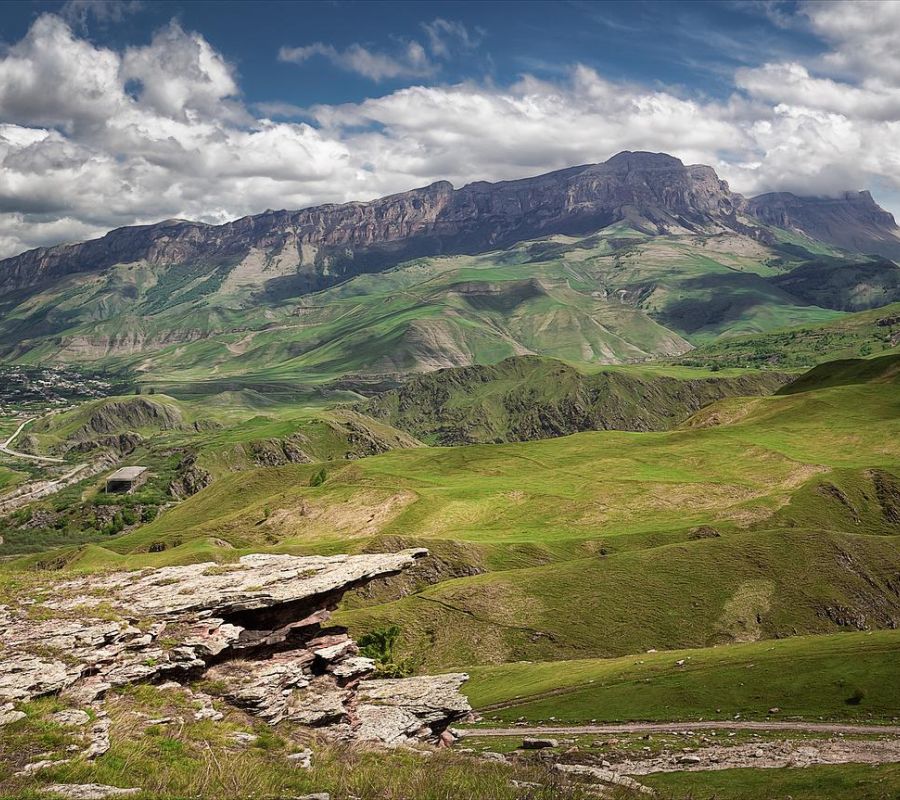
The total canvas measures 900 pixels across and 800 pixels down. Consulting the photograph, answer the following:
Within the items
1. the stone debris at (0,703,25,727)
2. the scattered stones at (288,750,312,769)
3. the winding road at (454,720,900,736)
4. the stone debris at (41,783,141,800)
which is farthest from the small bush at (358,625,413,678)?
the stone debris at (41,783,141,800)

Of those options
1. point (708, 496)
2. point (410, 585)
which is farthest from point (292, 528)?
point (708, 496)

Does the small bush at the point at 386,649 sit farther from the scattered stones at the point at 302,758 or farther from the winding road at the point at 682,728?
the scattered stones at the point at 302,758

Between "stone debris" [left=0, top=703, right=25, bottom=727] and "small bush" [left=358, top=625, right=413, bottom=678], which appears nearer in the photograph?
"stone debris" [left=0, top=703, right=25, bottom=727]

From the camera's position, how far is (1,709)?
99.3 feet

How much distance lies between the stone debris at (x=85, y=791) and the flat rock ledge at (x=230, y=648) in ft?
18.6

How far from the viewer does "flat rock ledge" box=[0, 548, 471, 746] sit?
35.9 metres

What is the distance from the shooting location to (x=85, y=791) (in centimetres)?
2564

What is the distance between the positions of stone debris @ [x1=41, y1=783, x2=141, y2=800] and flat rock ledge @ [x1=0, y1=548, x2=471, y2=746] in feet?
18.6

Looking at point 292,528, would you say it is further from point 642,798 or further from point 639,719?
point 642,798

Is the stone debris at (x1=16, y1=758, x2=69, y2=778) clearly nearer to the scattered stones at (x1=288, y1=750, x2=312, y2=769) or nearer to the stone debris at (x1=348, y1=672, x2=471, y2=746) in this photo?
the scattered stones at (x1=288, y1=750, x2=312, y2=769)

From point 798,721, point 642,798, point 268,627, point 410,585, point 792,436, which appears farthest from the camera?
point 792,436

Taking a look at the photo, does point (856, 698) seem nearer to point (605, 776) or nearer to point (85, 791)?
point (605, 776)

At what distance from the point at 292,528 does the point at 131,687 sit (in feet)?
389

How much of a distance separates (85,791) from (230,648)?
1687 cm
